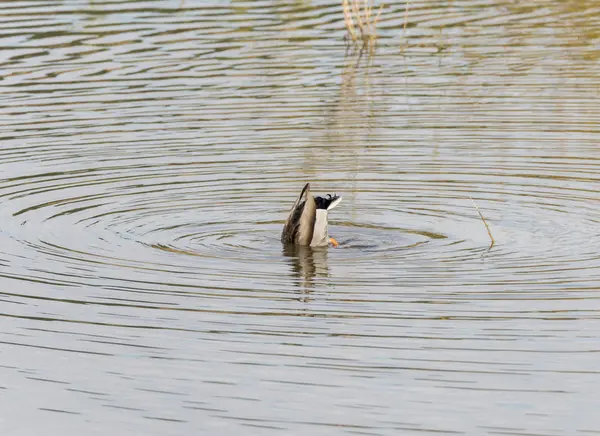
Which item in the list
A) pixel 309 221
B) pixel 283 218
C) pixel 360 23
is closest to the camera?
→ pixel 309 221

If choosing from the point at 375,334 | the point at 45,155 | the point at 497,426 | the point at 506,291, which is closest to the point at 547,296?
the point at 506,291

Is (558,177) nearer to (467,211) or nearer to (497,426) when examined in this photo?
(467,211)

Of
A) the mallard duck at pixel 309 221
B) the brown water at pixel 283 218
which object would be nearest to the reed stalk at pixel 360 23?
the brown water at pixel 283 218

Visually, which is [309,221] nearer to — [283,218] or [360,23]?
[283,218]

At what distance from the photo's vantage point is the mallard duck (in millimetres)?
11984

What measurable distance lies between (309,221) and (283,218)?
127 centimetres

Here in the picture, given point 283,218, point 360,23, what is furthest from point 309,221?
point 360,23

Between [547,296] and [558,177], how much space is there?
3.99m

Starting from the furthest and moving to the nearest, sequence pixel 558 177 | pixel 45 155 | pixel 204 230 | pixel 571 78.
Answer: pixel 571 78 < pixel 45 155 < pixel 558 177 < pixel 204 230

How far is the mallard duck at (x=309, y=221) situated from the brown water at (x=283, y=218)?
202 millimetres

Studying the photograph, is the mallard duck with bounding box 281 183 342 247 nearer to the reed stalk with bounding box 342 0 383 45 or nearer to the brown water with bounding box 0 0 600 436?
the brown water with bounding box 0 0 600 436

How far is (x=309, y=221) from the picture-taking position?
39.2ft

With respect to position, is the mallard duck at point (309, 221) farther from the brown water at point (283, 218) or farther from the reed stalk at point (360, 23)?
the reed stalk at point (360, 23)

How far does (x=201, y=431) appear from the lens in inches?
311
